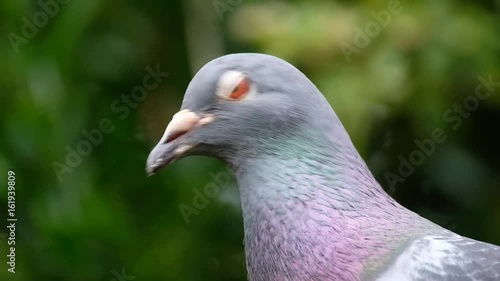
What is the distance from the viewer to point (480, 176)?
2975mm

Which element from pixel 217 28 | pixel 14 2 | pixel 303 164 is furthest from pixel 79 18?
pixel 303 164

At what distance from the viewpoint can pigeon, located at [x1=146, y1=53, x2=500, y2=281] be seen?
56.7 inches

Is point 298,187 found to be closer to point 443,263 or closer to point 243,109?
point 243,109

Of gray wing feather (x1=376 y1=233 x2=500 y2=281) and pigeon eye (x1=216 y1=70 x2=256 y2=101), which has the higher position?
pigeon eye (x1=216 y1=70 x2=256 y2=101)

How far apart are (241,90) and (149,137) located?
1566mm

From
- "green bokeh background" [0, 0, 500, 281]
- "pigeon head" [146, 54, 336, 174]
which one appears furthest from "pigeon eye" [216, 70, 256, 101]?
A: "green bokeh background" [0, 0, 500, 281]

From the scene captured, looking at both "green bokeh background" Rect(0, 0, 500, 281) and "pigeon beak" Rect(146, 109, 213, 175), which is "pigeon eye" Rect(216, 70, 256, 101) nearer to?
"pigeon beak" Rect(146, 109, 213, 175)

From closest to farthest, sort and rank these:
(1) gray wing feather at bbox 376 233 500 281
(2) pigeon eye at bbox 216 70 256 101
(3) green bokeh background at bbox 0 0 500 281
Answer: (1) gray wing feather at bbox 376 233 500 281, (2) pigeon eye at bbox 216 70 256 101, (3) green bokeh background at bbox 0 0 500 281

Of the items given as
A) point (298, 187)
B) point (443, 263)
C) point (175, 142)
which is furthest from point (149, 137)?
point (443, 263)

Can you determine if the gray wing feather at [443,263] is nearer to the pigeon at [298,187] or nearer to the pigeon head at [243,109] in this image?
the pigeon at [298,187]

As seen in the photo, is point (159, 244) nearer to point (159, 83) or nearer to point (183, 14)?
point (159, 83)

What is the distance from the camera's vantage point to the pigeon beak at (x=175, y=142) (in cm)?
154

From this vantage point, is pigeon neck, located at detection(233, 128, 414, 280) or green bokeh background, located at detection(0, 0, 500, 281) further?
green bokeh background, located at detection(0, 0, 500, 281)

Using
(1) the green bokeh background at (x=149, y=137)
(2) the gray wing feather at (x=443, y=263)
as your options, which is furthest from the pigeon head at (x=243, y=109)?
(1) the green bokeh background at (x=149, y=137)
